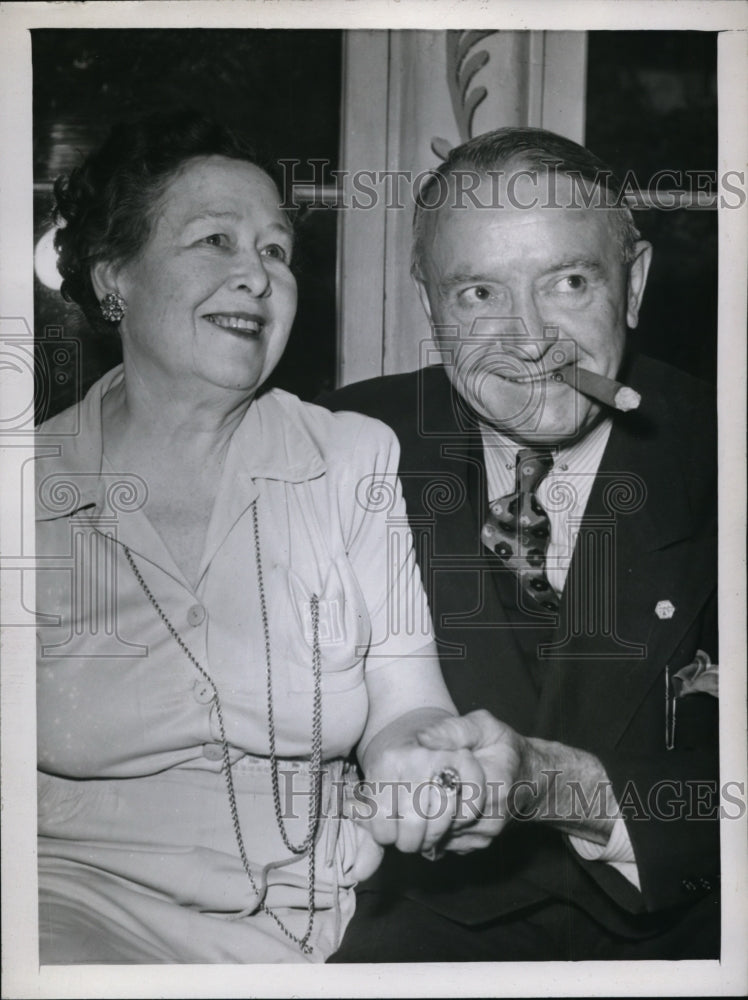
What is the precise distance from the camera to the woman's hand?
74.9 inches

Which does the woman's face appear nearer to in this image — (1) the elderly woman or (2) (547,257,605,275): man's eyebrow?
(1) the elderly woman

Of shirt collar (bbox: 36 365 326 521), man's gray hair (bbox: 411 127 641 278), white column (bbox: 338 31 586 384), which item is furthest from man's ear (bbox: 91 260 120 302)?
man's gray hair (bbox: 411 127 641 278)

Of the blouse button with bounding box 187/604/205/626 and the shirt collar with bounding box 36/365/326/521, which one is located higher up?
the shirt collar with bounding box 36/365/326/521

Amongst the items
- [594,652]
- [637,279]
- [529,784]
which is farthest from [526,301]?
[529,784]

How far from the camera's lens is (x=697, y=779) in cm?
203

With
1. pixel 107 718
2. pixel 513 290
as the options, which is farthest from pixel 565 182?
pixel 107 718

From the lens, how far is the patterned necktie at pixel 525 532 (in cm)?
199

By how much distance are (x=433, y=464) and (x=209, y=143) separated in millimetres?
667

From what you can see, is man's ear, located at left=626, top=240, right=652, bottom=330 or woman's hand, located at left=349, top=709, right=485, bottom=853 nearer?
woman's hand, located at left=349, top=709, right=485, bottom=853

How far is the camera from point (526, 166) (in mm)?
1984

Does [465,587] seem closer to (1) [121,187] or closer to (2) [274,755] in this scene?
(2) [274,755]

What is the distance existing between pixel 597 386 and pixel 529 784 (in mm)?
695

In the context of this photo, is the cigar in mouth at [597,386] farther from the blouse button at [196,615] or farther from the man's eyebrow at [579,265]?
the blouse button at [196,615]

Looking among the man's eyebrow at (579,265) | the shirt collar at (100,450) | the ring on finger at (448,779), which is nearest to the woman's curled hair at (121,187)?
the shirt collar at (100,450)
